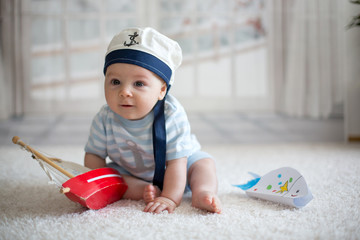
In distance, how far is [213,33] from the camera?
A: 2.55 m

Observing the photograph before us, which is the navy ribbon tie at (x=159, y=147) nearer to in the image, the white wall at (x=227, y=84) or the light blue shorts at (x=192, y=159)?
the light blue shorts at (x=192, y=159)

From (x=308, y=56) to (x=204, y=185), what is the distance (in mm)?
1756

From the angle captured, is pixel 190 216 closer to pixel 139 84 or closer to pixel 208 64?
pixel 139 84

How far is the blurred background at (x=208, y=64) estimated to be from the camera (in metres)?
2.26

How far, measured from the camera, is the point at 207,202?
779 millimetres

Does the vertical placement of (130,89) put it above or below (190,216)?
above

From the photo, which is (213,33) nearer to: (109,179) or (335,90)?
(335,90)

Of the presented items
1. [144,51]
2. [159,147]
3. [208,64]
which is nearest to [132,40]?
[144,51]

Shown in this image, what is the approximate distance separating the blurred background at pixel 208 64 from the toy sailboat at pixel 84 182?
126 centimetres

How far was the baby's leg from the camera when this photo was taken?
2.56 feet

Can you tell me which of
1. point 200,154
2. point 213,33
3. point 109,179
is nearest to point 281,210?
point 200,154

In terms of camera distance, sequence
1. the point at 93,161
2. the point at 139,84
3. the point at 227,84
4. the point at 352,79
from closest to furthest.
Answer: the point at 139,84, the point at 93,161, the point at 352,79, the point at 227,84

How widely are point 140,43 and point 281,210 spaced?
1.68ft

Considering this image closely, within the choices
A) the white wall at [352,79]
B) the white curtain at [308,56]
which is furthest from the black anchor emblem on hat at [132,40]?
the white curtain at [308,56]
